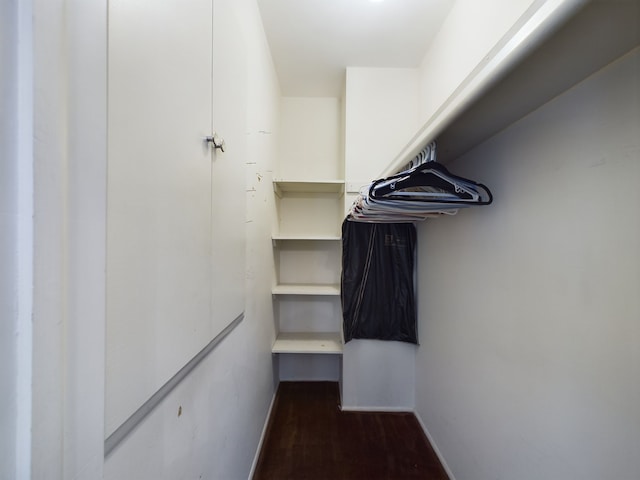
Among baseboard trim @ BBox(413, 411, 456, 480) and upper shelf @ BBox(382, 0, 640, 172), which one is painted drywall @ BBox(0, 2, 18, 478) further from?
baseboard trim @ BBox(413, 411, 456, 480)

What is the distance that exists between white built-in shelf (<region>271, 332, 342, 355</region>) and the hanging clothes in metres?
0.20

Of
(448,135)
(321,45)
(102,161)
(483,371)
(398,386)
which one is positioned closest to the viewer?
(102,161)

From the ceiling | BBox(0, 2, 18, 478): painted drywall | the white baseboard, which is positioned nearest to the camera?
BBox(0, 2, 18, 478): painted drywall

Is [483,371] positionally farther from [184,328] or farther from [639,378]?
[184,328]

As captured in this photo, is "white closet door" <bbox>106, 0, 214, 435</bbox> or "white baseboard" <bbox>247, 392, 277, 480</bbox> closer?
"white closet door" <bbox>106, 0, 214, 435</bbox>

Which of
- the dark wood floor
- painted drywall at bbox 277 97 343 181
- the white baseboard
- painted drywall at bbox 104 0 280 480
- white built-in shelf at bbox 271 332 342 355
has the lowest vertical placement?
the dark wood floor

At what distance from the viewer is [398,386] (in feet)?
6.47

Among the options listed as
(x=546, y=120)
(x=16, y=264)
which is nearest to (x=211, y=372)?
(x=16, y=264)

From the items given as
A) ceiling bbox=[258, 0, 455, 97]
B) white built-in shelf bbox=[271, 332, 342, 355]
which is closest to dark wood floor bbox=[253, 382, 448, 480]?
white built-in shelf bbox=[271, 332, 342, 355]

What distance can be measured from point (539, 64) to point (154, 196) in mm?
971

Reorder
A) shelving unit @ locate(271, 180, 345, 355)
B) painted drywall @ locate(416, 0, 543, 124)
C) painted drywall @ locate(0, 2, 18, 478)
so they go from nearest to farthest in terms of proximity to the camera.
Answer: painted drywall @ locate(0, 2, 18, 478) → painted drywall @ locate(416, 0, 543, 124) → shelving unit @ locate(271, 180, 345, 355)

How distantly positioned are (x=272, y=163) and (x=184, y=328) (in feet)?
5.23

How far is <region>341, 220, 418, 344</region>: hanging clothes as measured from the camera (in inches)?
75.3

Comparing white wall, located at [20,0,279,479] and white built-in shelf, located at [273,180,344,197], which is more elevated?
white built-in shelf, located at [273,180,344,197]
